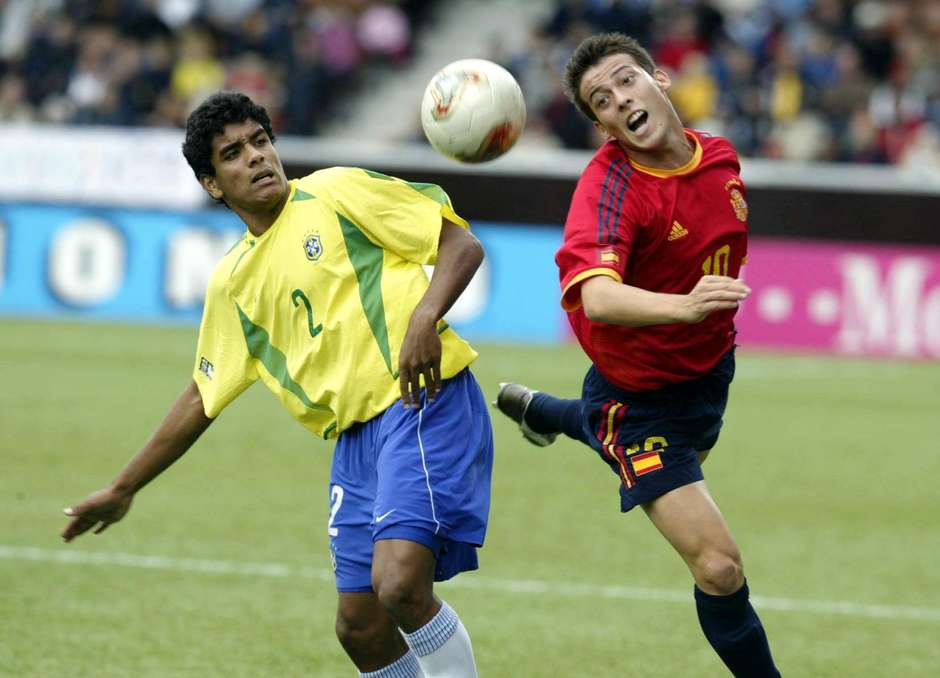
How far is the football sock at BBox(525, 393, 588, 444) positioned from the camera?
6430 mm

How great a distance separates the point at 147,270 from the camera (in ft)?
60.5

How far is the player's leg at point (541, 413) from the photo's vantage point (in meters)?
6.46

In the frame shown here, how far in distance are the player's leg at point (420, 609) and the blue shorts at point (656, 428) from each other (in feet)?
2.57

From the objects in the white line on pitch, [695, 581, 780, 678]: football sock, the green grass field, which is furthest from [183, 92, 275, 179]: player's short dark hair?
the white line on pitch

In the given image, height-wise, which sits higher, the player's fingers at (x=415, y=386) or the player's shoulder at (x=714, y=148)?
the player's shoulder at (x=714, y=148)

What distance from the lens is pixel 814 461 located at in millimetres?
11734

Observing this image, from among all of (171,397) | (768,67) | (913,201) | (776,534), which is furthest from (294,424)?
(768,67)

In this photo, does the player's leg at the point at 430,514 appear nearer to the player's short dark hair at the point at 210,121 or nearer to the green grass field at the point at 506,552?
the player's short dark hair at the point at 210,121

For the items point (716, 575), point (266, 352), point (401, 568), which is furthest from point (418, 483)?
point (716, 575)

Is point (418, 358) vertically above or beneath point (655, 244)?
beneath

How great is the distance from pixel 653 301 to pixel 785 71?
49.4 feet

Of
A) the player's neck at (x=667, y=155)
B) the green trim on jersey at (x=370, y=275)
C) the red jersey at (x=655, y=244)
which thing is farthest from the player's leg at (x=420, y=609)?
the player's neck at (x=667, y=155)

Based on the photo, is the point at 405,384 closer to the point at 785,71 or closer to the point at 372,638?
the point at 372,638

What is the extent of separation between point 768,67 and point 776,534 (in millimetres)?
11337
